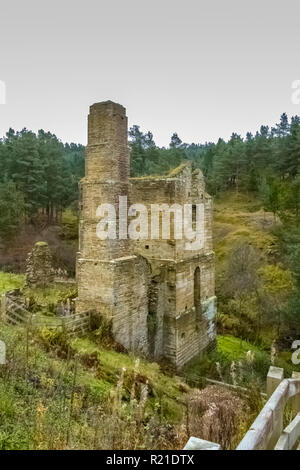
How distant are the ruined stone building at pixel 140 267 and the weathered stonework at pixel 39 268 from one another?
8.54 m

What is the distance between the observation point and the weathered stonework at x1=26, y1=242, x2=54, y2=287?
21.9 metres

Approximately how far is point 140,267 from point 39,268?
1040 centimetres

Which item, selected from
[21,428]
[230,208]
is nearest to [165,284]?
[21,428]

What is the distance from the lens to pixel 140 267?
13.8 metres

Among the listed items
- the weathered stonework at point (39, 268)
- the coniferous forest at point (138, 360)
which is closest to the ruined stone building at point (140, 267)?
the coniferous forest at point (138, 360)

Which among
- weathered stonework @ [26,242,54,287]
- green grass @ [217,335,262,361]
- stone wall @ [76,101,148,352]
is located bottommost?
green grass @ [217,335,262,361]

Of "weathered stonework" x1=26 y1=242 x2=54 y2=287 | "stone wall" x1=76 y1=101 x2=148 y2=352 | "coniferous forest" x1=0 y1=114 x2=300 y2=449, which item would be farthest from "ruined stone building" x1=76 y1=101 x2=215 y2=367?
"weathered stonework" x1=26 y1=242 x2=54 y2=287

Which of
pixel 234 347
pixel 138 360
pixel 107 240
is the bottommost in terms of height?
pixel 234 347

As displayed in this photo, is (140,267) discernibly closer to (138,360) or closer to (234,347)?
(138,360)

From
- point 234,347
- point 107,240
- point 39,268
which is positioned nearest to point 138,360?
point 107,240

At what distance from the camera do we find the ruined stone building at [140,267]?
12.4m

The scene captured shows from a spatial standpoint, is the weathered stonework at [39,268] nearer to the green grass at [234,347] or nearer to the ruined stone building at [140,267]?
the ruined stone building at [140,267]

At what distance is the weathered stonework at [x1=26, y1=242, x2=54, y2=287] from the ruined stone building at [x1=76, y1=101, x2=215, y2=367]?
336 inches

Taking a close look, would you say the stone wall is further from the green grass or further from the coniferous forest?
the green grass
